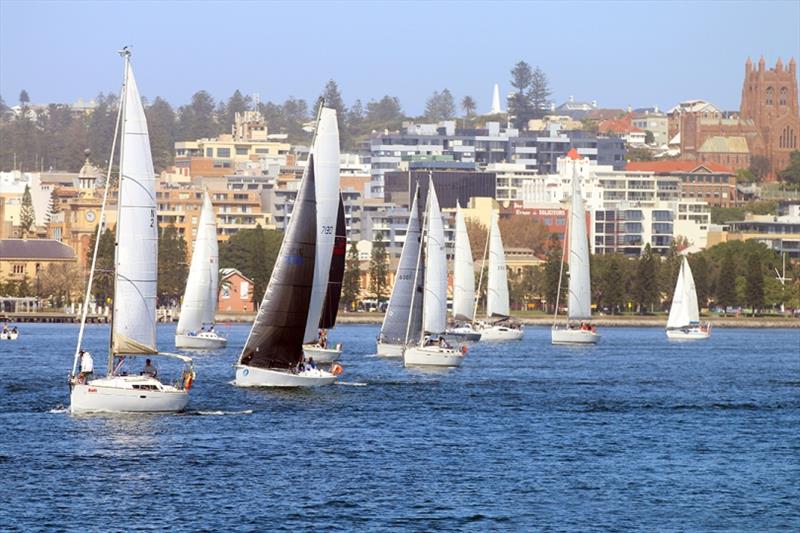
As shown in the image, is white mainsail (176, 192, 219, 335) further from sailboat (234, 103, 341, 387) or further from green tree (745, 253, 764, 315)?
green tree (745, 253, 764, 315)

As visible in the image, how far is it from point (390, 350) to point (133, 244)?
37129mm

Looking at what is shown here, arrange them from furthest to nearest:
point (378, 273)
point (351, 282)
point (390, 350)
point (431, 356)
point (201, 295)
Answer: point (378, 273) → point (351, 282) → point (201, 295) → point (390, 350) → point (431, 356)

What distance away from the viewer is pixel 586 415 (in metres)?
66.0

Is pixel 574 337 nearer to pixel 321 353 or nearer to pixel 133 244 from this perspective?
pixel 321 353

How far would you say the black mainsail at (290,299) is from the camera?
66.0 metres

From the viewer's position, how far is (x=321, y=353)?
83.1 m

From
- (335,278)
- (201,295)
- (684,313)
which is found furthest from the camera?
(684,313)

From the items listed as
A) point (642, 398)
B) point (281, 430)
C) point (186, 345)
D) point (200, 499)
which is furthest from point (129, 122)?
point (186, 345)

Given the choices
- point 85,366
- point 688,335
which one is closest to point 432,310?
point 85,366

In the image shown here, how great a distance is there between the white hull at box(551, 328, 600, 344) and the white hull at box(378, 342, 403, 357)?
31.8 m

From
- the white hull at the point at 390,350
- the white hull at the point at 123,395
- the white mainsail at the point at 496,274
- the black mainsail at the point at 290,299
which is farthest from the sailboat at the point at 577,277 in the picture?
the white hull at the point at 123,395

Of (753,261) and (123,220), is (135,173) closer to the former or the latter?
Result: (123,220)

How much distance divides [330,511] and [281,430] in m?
13.7

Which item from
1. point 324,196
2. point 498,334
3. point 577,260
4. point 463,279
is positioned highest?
point 324,196
